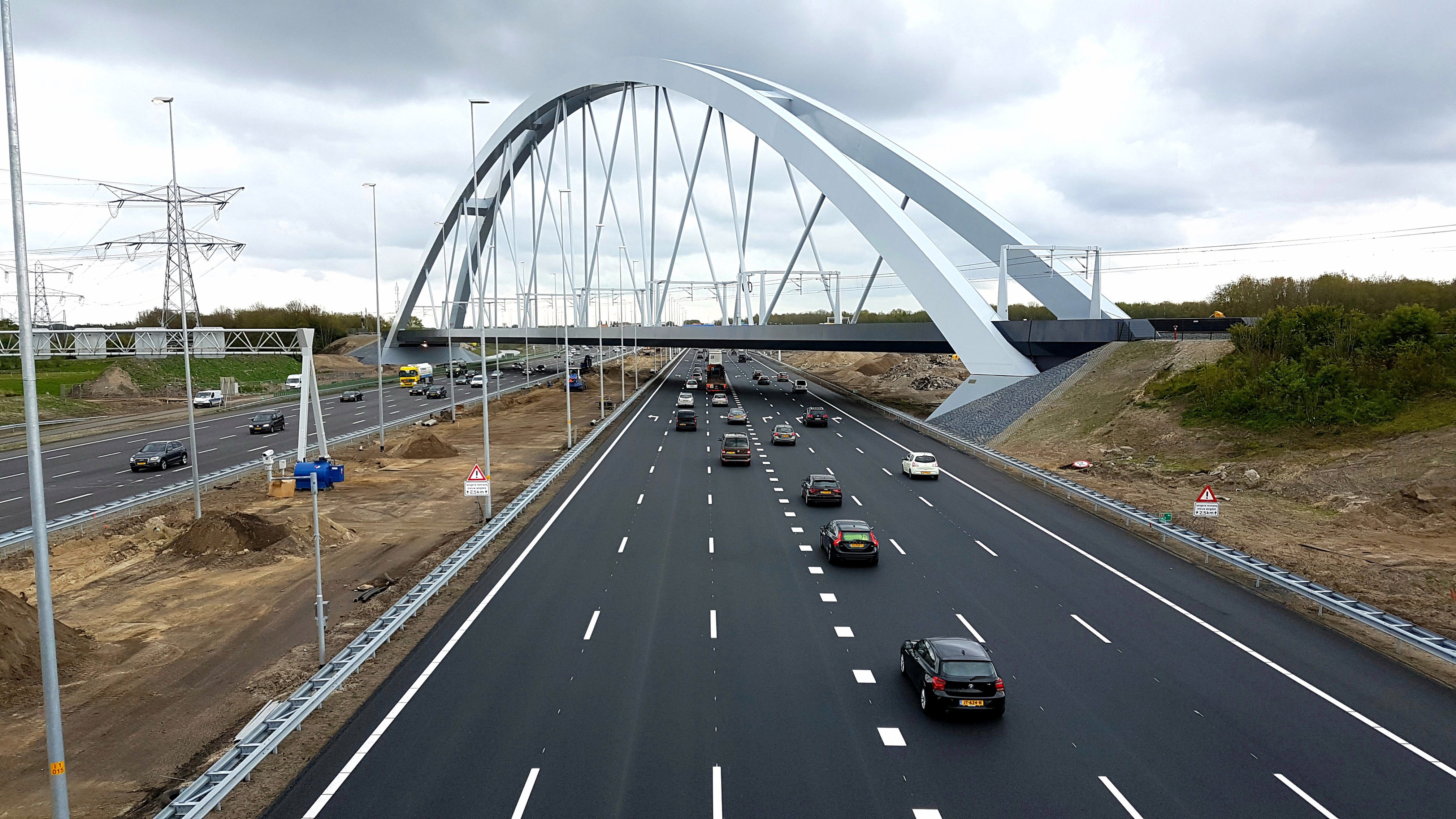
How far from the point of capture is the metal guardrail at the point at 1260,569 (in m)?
15.5

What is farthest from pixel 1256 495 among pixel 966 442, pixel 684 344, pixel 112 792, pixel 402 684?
pixel 684 344

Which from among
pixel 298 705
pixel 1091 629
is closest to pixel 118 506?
pixel 298 705

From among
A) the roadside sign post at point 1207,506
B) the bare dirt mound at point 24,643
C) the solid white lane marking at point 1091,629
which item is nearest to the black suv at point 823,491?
the roadside sign post at point 1207,506

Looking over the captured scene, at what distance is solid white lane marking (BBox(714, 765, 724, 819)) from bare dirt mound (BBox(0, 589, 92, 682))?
41.4 feet

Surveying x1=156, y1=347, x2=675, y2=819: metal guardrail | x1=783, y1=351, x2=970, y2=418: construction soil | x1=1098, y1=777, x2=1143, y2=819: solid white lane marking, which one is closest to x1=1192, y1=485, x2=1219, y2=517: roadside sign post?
x1=1098, y1=777, x2=1143, y2=819: solid white lane marking

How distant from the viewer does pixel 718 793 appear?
10.8m

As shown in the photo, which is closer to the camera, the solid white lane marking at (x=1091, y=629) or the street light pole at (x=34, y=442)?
the street light pole at (x=34, y=442)

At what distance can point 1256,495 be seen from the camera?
100ft

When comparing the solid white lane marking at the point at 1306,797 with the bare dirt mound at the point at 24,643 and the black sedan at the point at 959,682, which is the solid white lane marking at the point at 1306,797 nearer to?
the black sedan at the point at 959,682

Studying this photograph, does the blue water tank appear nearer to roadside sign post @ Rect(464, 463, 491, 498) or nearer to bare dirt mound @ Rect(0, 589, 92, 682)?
roadside sign post @ Rect(464, 463, 491, 498)

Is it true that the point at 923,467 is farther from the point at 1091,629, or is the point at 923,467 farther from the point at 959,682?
the point at 959,682

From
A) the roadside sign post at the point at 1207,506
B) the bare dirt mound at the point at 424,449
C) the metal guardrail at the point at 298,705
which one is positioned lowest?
the bare dirt mound at the point at 424,449

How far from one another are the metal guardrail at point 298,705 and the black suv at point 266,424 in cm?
4063

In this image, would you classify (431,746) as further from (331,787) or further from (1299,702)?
(1299,702)
